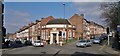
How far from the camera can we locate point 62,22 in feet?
334

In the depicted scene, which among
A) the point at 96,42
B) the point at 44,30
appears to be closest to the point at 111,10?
the point at 96,42

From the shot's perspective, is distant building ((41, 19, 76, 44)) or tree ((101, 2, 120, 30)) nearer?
tree ((101, 2, 120, 30))

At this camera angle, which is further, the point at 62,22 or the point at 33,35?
the point at 33,35

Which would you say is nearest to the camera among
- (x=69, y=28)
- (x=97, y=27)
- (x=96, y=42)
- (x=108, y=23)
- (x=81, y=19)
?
(x=108, y=23)

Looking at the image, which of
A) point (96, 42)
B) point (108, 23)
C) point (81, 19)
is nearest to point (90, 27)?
point (81, 19)

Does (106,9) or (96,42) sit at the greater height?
(106,9)

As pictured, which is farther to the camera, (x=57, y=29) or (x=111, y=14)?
(x=57, y=29)

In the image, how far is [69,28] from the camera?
10331 cm

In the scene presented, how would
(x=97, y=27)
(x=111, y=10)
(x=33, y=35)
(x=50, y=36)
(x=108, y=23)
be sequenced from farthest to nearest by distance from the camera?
(x=97, y=27) < (x=33, y=35) < (x=50, y=36) < (x=108, y=23) < (x=111, y=10)

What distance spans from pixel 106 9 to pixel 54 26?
5116 cm

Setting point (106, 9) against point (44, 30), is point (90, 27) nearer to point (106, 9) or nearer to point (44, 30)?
point (44, 30)

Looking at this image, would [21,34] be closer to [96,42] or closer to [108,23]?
[96,42]

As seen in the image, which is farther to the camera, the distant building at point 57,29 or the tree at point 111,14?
the distant building at point 57,29

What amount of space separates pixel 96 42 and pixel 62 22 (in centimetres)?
3142
